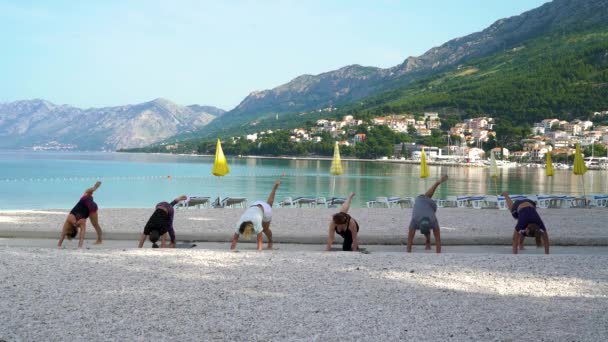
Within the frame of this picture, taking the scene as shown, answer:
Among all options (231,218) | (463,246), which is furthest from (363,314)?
(231,218)

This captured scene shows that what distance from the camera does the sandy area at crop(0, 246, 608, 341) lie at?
4758mm

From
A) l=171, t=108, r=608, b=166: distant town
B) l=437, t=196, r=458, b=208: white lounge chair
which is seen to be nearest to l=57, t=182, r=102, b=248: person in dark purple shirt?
l=437, t=196, r=458, b=208: white lounge chair

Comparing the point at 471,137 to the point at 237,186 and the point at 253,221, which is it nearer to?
the point at 237,186

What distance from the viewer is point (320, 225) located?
44.3 feet

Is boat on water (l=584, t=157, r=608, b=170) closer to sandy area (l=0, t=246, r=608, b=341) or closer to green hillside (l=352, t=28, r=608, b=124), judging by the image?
green hillside (l=352, t=28, r=608, b=124)

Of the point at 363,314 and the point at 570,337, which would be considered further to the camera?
the point at 363,314

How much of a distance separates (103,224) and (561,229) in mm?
10020

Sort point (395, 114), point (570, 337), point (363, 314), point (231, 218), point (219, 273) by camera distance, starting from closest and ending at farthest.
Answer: point (570, 337)
point (363, 314)
point (219, 273)
point (231, 218)
point (395, 114)

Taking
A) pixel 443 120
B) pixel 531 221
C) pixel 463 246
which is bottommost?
pixel 463 246

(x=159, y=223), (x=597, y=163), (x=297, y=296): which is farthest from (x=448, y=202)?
(x=597, y=163)

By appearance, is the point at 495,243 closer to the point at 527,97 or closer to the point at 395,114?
the point at 527,97

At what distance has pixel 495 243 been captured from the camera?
10.8 m

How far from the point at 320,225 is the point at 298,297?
7797 millimetres

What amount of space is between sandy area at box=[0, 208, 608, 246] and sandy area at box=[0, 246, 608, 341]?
298 centimetres
